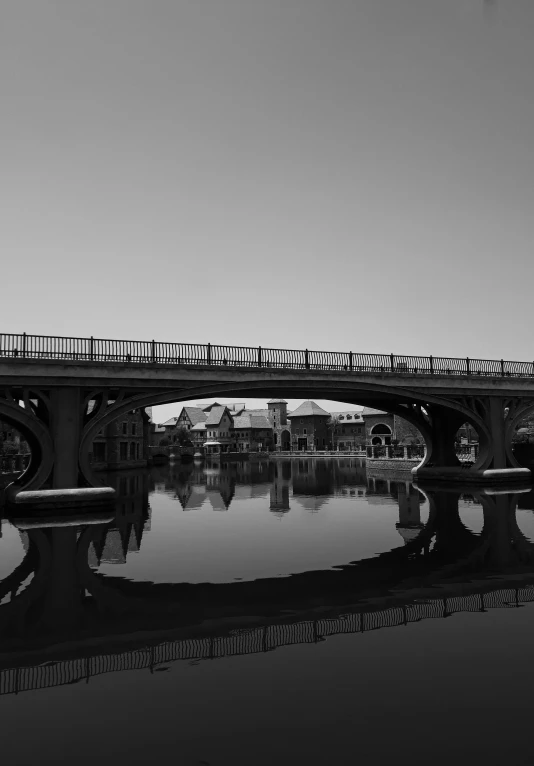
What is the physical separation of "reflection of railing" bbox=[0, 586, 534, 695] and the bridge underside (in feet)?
60.8

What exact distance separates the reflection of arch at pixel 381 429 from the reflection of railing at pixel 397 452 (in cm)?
5016

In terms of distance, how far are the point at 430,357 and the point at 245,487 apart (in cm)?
1703

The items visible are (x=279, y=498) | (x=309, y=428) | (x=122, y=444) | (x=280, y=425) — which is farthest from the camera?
(x=280, y=425)

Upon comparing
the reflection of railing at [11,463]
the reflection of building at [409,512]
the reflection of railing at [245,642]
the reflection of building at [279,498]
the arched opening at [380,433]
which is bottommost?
the reflection of railing at [245,642]

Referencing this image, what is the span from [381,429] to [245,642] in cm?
10616

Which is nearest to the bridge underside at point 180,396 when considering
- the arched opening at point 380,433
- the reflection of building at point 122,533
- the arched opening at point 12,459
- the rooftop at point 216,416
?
the reflection of building at point 122,533

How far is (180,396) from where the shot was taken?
96.8 ft

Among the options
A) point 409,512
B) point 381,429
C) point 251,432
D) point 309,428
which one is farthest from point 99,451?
point 309,428

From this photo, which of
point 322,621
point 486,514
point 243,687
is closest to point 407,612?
point 322,621

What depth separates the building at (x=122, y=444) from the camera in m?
66.0

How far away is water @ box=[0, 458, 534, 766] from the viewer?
6.66 metres

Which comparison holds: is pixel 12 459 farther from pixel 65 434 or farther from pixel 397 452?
pixel 397 452

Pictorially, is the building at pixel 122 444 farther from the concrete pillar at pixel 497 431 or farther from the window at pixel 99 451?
the concrete pillar at pixel 497 431

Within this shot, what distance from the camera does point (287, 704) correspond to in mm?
7508
